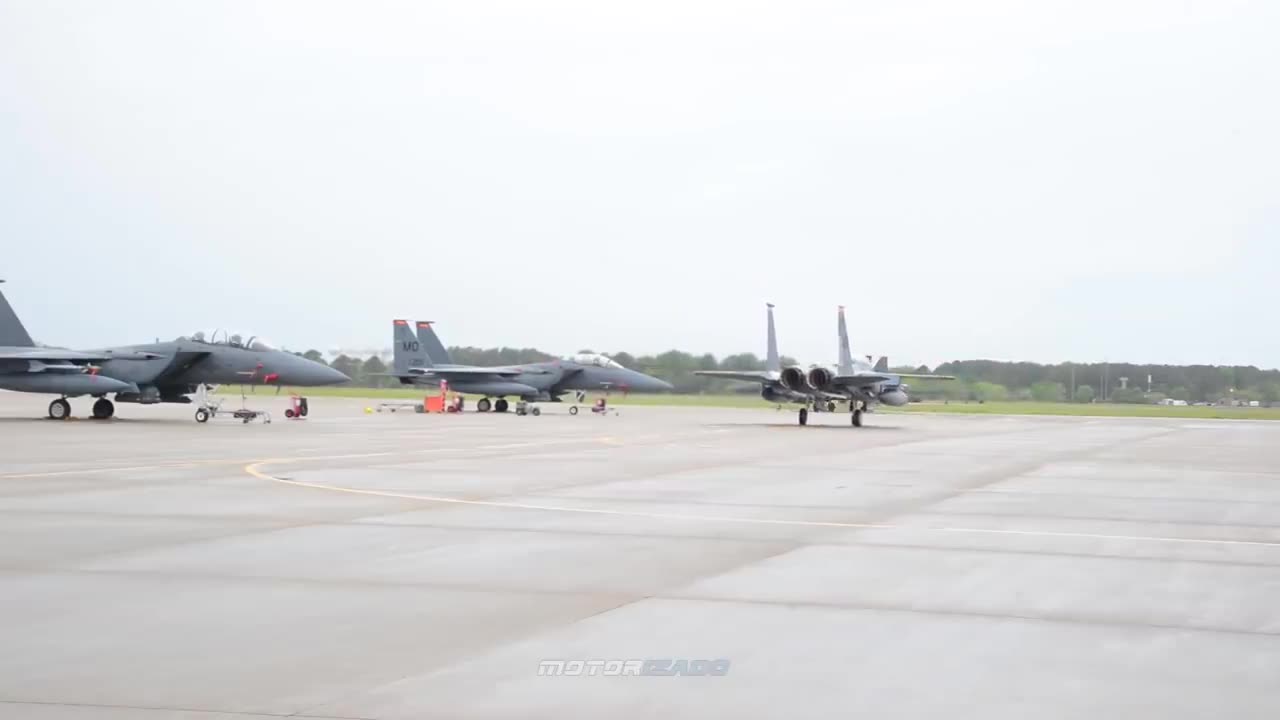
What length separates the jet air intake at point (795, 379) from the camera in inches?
1540

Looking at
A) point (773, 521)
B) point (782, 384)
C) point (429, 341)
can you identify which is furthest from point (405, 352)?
point (773, 521)

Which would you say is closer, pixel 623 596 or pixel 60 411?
pixel 623 596

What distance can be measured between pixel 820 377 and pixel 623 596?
32.5 meters

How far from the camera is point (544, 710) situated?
4555 millimetres

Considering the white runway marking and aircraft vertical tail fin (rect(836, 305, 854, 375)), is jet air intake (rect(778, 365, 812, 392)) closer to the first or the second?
aircraft vertical tail fin (rect(836, 305, 854, 375))

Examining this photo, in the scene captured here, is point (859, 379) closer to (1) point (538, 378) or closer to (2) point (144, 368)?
(1) point (538, 378)

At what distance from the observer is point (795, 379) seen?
129 feet

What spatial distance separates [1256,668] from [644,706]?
2790 mm

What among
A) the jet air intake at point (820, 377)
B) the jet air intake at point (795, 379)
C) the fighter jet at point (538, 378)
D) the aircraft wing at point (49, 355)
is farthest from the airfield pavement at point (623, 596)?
the fighter jet at point (538, 378)

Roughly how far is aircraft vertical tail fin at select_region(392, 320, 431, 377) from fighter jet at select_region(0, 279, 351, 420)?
1890cm

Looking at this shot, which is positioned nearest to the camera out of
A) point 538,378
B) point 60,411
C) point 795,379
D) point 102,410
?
point 60,411

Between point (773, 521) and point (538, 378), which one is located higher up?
point (538, 378)

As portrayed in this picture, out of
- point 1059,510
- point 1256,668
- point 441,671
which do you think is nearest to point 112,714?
point 441,671

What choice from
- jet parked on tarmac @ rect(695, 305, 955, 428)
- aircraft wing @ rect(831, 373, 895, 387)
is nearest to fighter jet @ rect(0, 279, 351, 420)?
jet parked on tarmac @ rect(695, 305, 955, 428)
